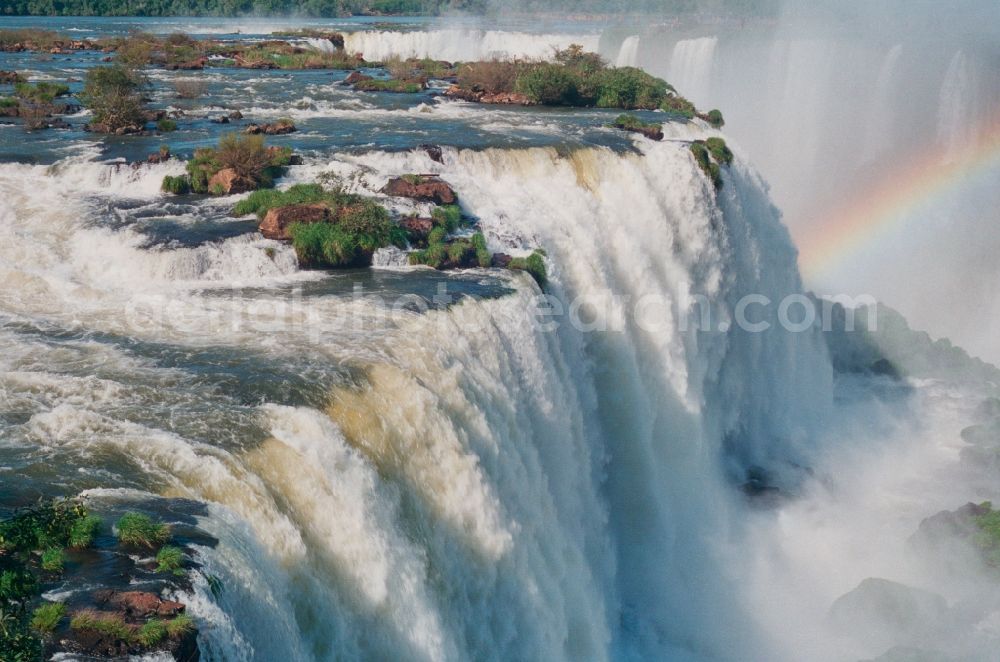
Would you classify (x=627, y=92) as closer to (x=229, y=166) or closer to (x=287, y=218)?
(x=229, y=166)

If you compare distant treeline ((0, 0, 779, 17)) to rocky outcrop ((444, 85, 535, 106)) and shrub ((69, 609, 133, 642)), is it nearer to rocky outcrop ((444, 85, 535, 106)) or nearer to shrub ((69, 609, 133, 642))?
rocky outcrop ((444, 85, 535, 106))

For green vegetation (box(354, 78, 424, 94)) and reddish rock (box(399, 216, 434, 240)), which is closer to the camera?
reddish rock (box(399, 216, 434, 240))

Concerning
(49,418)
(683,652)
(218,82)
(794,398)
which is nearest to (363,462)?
(49,418)

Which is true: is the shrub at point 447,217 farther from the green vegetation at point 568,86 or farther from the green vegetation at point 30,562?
the green vegetation at point 568,86

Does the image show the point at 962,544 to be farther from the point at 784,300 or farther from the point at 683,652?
the point at 784,300

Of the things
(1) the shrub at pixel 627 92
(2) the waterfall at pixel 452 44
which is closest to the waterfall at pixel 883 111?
(2) the waterfall at pixel 452 44

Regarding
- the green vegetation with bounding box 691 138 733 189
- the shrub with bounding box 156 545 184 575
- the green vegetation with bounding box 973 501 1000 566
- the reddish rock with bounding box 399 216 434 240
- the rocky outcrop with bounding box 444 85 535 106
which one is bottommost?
the green vegetation with bounding box 973 501 1000 566

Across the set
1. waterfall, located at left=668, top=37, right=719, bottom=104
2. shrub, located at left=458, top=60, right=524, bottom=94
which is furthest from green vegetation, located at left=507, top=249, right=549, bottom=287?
waterfall, located at left=668, top=37, right=719, bottom=104
